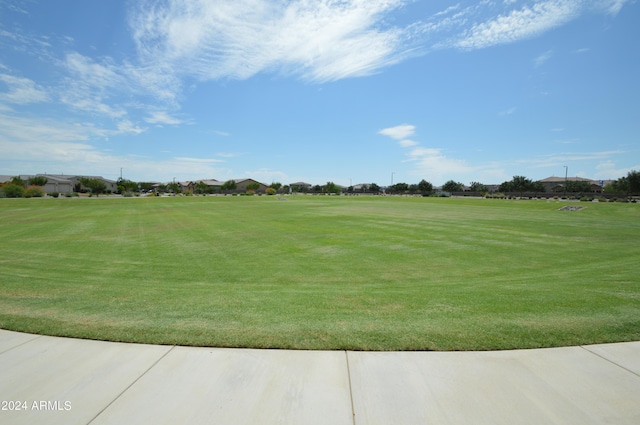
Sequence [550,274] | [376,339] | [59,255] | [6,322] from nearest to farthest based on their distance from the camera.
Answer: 1. [376,339]
2. [6,322]
3. [550,274]
4. [59,255]

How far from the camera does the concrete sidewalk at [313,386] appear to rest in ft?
10.1

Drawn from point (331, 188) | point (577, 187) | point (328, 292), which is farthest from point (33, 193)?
point (577, 187)

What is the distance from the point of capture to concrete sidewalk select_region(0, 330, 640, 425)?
3070 mm

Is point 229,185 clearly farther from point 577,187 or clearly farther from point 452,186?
point 577,187

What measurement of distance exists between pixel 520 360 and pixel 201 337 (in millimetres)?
4344

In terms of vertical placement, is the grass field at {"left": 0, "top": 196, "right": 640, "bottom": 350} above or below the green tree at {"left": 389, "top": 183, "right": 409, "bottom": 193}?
below

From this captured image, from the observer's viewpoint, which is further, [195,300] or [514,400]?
[195,300]

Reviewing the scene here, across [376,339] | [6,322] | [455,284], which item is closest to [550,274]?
[455,284]

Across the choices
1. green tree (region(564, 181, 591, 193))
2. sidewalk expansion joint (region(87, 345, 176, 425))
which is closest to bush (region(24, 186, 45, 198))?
sidewalk expansion joint (region(87, 345, 176, 425))

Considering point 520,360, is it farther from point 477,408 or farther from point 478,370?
point 477,408

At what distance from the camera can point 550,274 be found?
10016 mm

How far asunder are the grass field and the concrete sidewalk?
36 cm

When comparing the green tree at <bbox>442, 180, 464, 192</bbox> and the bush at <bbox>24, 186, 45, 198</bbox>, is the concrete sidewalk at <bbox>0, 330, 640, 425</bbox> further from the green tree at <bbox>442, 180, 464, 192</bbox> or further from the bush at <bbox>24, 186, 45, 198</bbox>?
the green tree at <bbox>442, 180, 464, 192</bbox>

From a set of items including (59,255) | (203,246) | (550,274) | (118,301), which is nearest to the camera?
(118,301)
